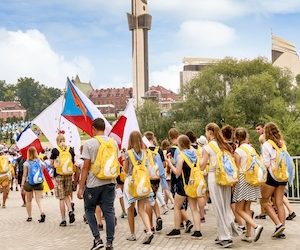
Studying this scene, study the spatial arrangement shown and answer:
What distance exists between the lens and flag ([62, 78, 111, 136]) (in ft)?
37.3

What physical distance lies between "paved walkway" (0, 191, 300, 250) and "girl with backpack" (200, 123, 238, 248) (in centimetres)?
23

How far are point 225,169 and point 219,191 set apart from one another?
387 mm

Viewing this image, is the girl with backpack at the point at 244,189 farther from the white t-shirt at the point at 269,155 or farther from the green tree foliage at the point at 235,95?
the green tree foliage at the point at 235,95

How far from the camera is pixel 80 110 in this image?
11578 mm

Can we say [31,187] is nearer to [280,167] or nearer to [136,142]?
[136,142]

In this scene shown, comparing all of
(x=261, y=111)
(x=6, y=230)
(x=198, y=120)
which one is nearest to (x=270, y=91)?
(x=261, y=111)

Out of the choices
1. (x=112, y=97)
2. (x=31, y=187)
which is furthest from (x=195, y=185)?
(x=112, y=97)

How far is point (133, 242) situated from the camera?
8.97 m

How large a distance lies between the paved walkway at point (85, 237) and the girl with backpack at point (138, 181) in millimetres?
440

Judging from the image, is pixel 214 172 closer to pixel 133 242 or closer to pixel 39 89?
pixel 133 242

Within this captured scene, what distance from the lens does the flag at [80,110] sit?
1136 centimetres

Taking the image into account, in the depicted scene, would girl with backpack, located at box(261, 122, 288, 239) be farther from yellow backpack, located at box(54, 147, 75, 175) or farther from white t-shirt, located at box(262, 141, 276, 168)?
yellow backpack, located at box(54, 147, 75, 175)

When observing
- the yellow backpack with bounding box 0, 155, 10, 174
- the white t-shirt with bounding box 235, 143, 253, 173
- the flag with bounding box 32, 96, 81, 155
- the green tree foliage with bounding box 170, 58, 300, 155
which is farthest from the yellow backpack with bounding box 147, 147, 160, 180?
the green tree foliage with bounding box 170, 58, 300, 155

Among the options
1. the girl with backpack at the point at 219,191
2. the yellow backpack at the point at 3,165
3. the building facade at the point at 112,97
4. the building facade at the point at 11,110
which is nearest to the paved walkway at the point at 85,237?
the girl with backpack at the point at 219,191
